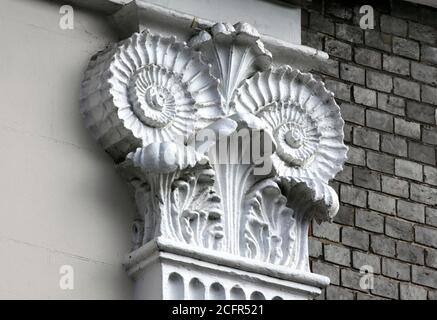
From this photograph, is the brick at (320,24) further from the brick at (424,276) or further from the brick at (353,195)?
the brick at (424,276)

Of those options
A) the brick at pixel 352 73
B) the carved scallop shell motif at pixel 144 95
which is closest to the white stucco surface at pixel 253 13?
the carved scallop shell motif at pixel 144 95

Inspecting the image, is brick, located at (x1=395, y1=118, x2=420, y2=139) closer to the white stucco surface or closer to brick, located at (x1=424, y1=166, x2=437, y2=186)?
brick, located at (x1=424, y1=166, x2=437, y2=186)

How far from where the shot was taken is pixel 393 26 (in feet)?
29.3

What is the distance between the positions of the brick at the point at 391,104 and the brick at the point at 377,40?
0.72ft

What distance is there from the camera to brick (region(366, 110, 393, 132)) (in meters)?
8.69

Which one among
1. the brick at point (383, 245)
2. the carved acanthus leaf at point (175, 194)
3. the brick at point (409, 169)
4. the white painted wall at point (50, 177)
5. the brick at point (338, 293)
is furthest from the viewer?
the brick at point (409, 169)

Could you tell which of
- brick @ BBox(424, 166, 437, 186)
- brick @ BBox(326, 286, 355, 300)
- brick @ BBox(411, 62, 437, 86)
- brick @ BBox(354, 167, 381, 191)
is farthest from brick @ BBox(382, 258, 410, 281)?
brick @ BBox(411, 62, 437, 86)

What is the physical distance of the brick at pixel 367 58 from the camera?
28.8ft

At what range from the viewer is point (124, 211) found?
7.44 metres

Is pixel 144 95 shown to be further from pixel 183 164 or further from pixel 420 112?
pixel 420 112
